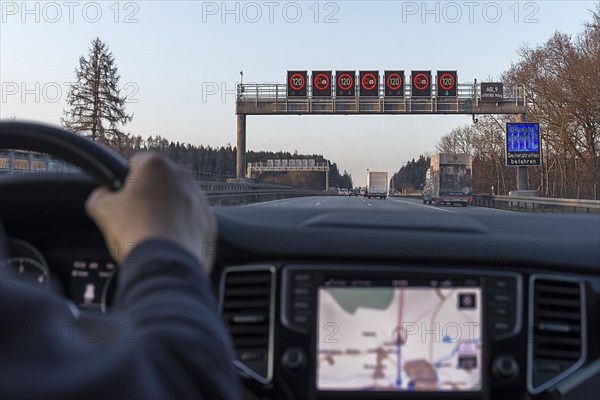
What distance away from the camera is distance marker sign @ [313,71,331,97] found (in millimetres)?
34375

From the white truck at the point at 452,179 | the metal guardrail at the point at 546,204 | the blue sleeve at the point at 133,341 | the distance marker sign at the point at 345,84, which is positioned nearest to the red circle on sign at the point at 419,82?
the distance marker sign at the point at 345,84

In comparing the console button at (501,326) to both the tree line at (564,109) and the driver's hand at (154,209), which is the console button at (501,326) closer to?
the driver's hand at (154,209)

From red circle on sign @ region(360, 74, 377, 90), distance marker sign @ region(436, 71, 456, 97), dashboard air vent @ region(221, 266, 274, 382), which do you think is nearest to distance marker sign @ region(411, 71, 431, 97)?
distance marker sign @ region(436, 71, 456, 97)

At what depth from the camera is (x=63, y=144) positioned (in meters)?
2.03

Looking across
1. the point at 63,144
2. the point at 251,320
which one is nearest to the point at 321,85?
the point at 251,320

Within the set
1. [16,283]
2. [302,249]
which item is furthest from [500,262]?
[16,283]

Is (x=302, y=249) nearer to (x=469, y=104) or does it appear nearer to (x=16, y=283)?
(x=16, y=283)

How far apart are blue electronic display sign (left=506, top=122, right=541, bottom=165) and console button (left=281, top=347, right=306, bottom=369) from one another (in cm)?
3003

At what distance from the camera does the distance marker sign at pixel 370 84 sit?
34594 millimetres

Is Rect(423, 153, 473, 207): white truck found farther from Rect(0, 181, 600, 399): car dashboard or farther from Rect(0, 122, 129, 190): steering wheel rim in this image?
Rect(0, 122, 129, 190): steering wheel rim

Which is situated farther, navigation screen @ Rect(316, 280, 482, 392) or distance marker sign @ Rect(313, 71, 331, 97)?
distance marker sign @ Rect(313, 71, 331, 97)

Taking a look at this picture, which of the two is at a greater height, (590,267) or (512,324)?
(590,267)

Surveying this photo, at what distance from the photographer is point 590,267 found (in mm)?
2602

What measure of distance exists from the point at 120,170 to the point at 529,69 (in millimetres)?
52317
